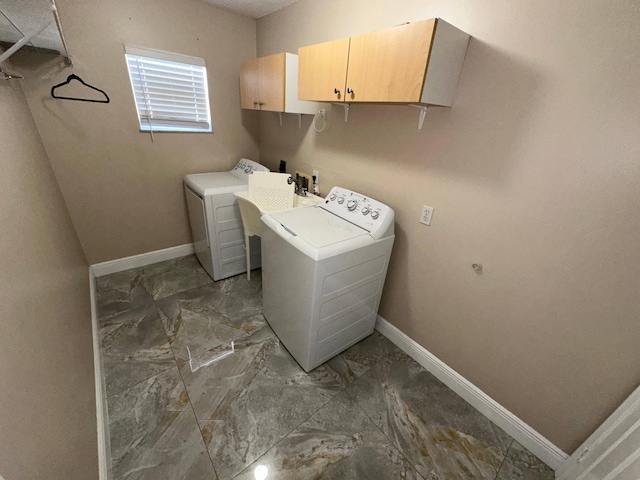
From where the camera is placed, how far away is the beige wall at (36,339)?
62 centimetres

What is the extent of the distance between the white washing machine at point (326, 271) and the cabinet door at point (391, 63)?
0.64 metres

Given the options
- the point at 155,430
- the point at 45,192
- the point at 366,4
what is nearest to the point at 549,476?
the point at 155,430

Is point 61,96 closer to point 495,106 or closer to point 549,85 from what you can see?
point 495,106

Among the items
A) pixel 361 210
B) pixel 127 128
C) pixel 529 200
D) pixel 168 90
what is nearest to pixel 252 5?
pixel 168 90

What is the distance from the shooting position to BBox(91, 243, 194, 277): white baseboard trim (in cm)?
247

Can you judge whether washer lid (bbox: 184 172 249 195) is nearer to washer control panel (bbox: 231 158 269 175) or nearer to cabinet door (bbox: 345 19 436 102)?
washer control panel (bbox: 231 158 269 175)

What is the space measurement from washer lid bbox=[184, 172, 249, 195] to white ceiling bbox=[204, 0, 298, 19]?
55.9 inches

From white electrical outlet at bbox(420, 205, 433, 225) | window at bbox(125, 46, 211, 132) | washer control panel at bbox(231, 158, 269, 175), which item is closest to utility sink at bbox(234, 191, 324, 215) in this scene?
washer control panel at bbox(231, 158, 269, 175)

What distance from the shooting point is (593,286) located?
1.07 meters

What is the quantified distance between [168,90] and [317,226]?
1949 millimetres

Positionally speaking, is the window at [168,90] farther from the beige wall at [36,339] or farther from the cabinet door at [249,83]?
the beige wall at [36,339]

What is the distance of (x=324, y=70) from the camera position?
154 cm

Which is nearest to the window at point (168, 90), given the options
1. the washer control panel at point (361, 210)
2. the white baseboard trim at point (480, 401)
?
the washer control panel at point (361, 210)

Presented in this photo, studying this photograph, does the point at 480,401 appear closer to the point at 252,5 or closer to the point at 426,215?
the point at 426,215
